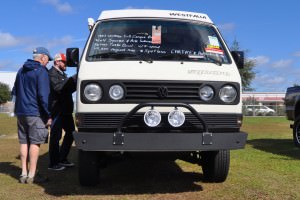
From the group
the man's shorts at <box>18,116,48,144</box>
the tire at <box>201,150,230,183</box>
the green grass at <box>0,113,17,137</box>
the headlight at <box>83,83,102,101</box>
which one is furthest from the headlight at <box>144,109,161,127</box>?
the green grass at <box>0,113,17,137</box>

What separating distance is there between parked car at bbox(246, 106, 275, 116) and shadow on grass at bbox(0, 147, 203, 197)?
30.9 metres

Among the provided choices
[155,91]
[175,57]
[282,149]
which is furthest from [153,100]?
[282,149]

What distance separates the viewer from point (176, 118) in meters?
5.09

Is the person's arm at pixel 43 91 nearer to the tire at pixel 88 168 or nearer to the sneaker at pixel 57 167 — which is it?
the tire at pixel 88 168

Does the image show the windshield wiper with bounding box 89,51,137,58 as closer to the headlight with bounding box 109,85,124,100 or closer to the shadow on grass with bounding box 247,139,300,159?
the headlight with bounding box 109,85,124,100

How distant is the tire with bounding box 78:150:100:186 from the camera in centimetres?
557

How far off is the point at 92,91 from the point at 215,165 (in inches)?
78.2

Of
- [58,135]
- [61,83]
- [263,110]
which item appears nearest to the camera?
[61,83]

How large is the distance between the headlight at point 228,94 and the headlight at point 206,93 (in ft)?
0.39

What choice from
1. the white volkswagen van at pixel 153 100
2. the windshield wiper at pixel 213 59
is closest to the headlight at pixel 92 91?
the white volkswagen van at pixel 153 100

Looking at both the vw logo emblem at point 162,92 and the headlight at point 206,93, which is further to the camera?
the headlight at point 206,93

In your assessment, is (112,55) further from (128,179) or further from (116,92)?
(128,179)

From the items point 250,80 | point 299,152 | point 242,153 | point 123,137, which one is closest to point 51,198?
point 123,137

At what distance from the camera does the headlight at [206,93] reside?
17.5 ft
